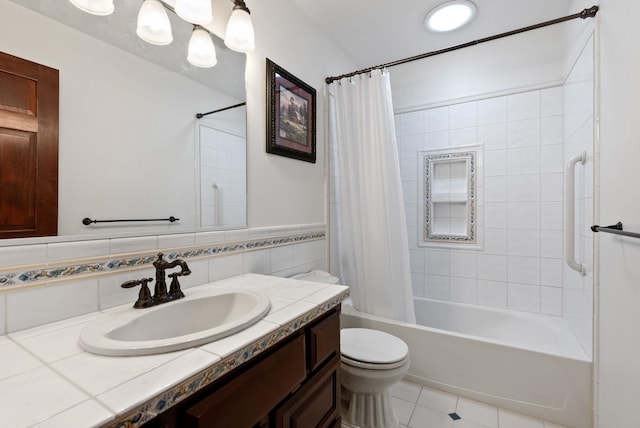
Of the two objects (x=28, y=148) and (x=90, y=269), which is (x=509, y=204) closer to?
(x=90, y=269)

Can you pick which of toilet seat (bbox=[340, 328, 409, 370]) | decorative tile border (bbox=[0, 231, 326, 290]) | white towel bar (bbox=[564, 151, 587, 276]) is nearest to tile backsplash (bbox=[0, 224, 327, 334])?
decorative tile border (bbox=[0, 231, 326, 290])

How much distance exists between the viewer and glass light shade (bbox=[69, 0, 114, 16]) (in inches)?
33.9

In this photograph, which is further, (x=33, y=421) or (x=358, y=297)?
(x=358, y=297)

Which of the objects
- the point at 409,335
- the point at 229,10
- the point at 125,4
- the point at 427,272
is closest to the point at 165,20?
the point at 125,4

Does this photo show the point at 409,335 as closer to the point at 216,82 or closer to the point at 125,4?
the point at 216,82

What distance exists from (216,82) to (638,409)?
6.81 feet

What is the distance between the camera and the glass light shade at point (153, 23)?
3.34 ft

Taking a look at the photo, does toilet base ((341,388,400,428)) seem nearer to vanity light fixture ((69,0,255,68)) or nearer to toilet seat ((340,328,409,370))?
toilet seat ((340,328,409,370))

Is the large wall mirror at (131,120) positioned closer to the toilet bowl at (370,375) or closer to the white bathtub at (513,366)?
the toilet bowl at (370,375)

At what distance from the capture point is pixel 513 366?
158 centimetres

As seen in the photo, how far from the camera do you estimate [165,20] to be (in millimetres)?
1075

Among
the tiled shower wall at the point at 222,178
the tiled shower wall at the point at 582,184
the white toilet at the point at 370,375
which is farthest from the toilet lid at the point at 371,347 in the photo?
the tiled shower wall at the point at 582,184

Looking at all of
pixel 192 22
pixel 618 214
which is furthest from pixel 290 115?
pixel 618 214

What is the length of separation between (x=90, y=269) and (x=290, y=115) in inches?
51.4
